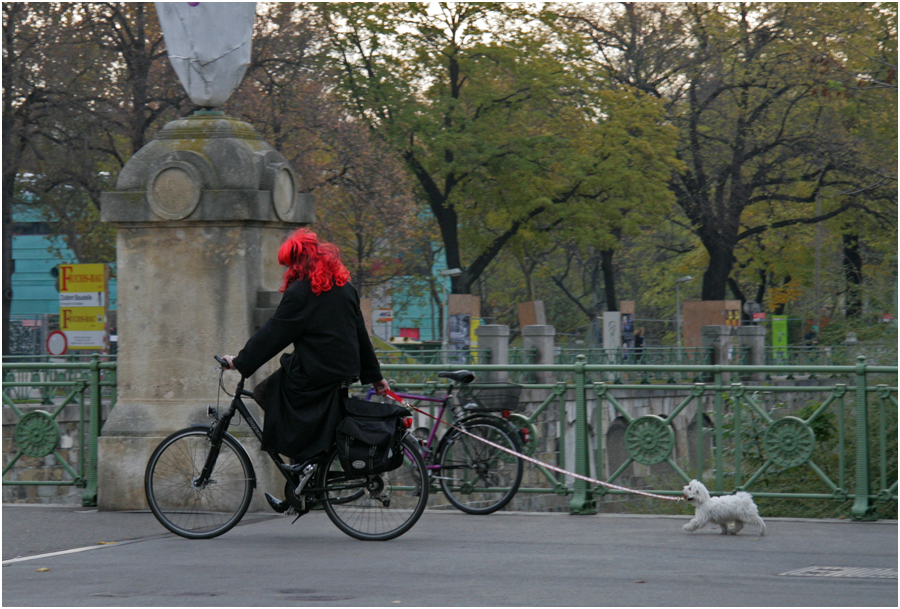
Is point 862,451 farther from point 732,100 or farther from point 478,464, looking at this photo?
point 732,100

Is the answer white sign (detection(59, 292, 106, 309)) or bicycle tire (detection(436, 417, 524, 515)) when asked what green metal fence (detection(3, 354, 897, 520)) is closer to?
bicycle tire (detection(436, 417, 524, 515))

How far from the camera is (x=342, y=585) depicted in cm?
567

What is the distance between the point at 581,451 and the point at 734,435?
113cm

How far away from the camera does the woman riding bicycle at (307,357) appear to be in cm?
677

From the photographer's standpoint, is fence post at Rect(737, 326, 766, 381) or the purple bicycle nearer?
the purple bicycle

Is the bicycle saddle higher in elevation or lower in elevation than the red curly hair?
lower

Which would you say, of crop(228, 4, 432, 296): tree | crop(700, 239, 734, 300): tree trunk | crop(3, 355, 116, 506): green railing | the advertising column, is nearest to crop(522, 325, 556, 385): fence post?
crop(228, 4, 432, 296): tree

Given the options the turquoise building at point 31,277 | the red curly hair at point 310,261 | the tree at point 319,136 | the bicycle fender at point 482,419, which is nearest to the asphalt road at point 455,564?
the bicycle fender at point 482,419

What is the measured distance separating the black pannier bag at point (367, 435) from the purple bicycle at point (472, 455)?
1.44 metres

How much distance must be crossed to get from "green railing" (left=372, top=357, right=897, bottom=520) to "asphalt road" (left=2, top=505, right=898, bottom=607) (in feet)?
1.31

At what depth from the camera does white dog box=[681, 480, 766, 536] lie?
23.8 feet

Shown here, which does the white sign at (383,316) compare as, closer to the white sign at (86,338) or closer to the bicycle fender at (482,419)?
the white sign at (86,338)

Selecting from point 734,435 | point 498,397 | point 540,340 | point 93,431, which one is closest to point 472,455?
point 498,397

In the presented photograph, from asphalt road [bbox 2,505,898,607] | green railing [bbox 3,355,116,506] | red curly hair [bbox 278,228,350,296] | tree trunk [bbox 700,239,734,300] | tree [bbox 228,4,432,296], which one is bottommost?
asphalt road [bbox 2,505,898,607]
